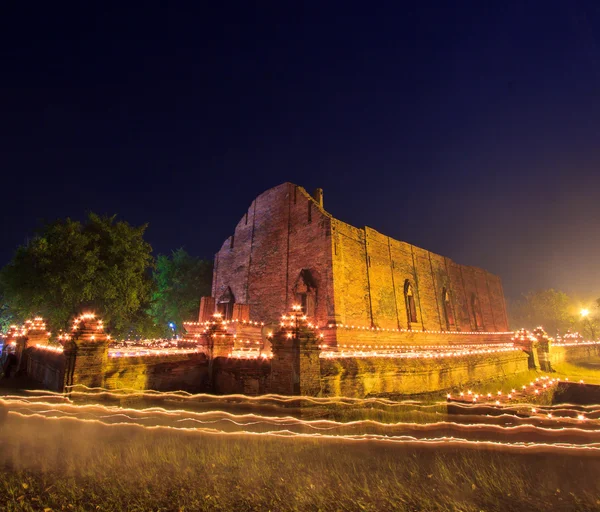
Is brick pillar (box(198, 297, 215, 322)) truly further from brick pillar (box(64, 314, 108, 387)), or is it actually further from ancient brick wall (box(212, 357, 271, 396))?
brick pillar (box(64, 314, 108, 387))

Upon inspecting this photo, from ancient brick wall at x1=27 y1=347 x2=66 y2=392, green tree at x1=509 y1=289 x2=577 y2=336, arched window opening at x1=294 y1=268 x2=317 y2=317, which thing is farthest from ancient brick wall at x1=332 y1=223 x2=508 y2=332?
green tree at x1=509 y1=289 x2=577 y2=336

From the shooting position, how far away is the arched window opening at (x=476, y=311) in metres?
33.2

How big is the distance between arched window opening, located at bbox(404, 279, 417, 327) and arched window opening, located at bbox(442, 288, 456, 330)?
17.4 feet

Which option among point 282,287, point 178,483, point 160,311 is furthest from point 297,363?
point 160,311

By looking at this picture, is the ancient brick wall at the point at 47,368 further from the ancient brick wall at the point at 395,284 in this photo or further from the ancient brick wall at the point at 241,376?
the ancient brick wall at the point at 395,284

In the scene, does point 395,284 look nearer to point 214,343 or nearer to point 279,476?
point 214,343

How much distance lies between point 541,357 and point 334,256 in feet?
46.4

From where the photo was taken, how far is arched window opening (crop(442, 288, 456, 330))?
28.7 metres

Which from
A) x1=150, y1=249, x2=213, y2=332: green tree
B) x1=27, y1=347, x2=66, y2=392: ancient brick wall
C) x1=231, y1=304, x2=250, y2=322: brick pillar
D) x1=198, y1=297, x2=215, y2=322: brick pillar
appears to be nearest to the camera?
x1=27, y1=347, x2=66, y2=392: ancient brick wall

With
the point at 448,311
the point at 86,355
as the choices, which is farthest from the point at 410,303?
the point at 86,355

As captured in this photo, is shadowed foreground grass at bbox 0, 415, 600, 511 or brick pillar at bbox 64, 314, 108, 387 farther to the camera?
brick pillar at bbox 64, 314, 108, 387

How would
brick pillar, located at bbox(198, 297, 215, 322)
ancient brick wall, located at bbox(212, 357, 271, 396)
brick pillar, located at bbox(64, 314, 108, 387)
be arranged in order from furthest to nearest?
1. brick pillar, located at bbox(198, 297, 215, 322)
2. ancient brick wall, located at bbox(212, 357, 271, 396)
3. brick pillar, located at bbox(64, 314, 108, 387)

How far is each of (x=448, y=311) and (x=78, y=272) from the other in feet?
91.8

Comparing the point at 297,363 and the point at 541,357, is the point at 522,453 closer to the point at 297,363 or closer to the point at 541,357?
the point at 297,363
